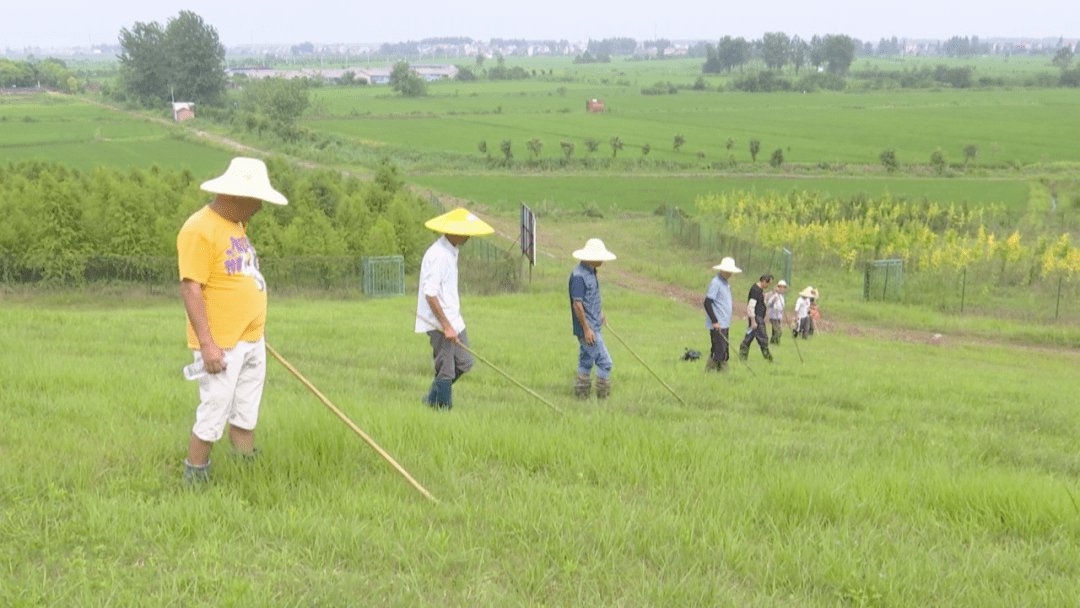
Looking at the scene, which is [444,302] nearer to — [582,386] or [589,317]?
[589,317]

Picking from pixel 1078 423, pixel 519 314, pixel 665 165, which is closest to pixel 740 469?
pixel 1078 423

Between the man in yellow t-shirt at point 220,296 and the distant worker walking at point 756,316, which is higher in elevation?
the man in yellow t-shirt at point 220,296

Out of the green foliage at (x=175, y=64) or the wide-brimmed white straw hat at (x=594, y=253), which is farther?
the green foliage at (x=175, y=64)

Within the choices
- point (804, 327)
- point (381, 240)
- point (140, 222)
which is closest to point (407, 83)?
point (381, 240)

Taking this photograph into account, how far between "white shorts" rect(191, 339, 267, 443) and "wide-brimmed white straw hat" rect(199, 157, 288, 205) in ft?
2.86

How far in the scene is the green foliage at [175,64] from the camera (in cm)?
11694

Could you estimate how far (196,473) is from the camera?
17.3 feet

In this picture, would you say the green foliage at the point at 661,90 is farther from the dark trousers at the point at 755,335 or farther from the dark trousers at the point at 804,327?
the dark trousers at the point at 755,335

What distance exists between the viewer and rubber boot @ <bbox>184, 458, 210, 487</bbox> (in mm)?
5250

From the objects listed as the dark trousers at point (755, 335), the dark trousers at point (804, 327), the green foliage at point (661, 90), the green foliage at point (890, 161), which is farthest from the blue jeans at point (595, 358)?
the green foliage at point (661, 90)

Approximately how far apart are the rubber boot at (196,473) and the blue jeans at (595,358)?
4.73m

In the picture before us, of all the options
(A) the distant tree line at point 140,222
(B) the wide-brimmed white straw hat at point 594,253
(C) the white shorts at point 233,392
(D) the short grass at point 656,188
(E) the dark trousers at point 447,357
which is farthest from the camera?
(D) the short grass at point 656,188

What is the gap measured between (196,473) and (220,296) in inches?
41.9

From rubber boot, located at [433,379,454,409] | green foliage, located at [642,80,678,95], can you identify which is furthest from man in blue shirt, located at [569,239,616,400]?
green foliage, located at [642,80,678,95]
